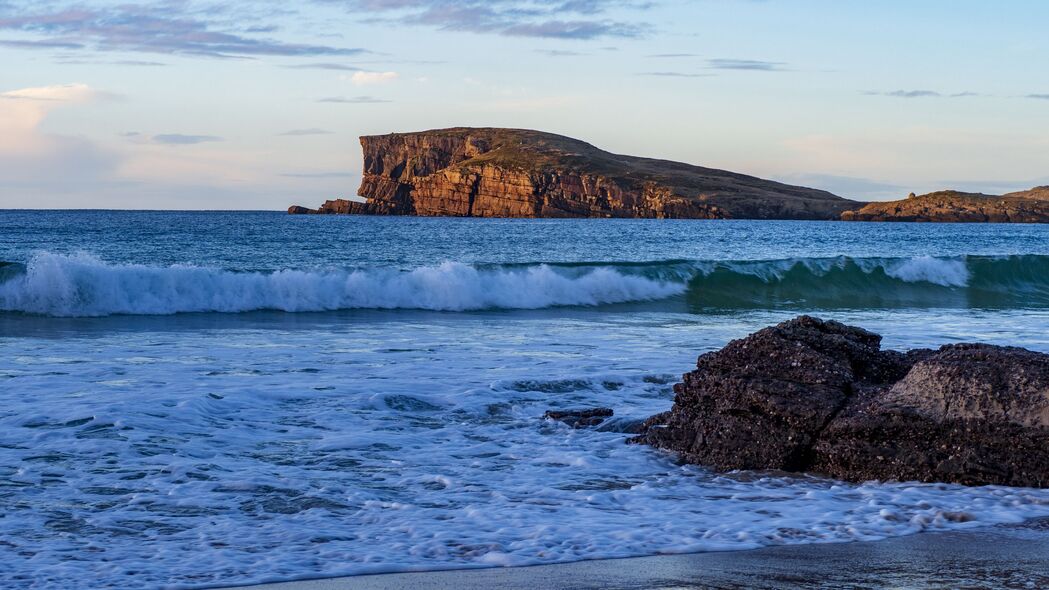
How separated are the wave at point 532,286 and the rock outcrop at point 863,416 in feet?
43.9

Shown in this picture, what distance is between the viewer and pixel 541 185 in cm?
15075

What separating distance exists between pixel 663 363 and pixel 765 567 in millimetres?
6930

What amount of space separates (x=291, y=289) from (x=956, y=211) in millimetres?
132330

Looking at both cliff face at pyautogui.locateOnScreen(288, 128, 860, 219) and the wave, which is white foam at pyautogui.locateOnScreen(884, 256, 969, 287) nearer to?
the wave

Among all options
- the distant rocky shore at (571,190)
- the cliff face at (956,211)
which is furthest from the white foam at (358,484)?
the cliff face at (956,211)

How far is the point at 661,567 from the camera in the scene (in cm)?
467

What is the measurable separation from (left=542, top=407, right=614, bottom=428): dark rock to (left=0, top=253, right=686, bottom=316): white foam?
1191 centimetres

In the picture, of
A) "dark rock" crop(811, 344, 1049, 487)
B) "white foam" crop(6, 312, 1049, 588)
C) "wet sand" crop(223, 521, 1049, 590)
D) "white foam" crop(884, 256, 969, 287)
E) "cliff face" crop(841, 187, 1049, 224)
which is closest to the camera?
"wet sand" crop(223, 521, 1049, 590)

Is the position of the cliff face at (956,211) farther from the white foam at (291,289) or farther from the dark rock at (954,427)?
the dark rock at (954,427)

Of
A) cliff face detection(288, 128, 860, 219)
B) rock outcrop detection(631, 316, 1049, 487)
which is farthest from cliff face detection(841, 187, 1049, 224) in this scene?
rock outcrop detection(631, 316, 1049, 487)

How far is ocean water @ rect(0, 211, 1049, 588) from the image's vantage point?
5.00 meters

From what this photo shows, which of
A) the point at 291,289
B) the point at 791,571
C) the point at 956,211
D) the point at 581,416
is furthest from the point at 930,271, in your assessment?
the point at 956,211

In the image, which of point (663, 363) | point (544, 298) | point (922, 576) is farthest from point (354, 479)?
point (544, 298)

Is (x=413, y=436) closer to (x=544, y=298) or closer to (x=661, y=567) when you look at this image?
(x=661, y=567)
